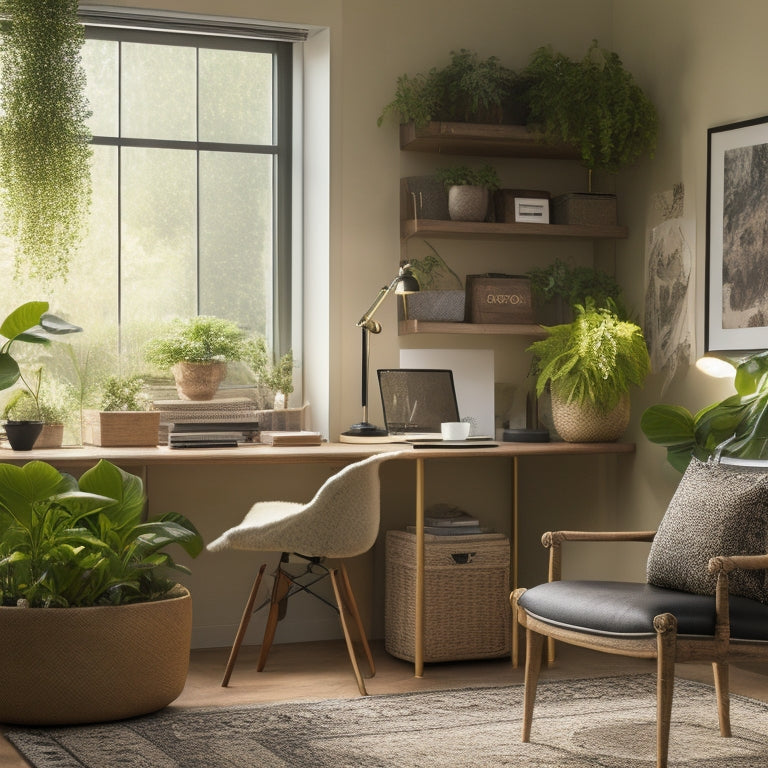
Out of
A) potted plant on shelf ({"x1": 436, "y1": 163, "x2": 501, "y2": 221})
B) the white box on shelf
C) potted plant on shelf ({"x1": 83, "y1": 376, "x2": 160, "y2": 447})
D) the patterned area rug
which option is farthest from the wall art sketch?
potted plant on shelf ({"x1": 83, "y1": 376, "x2": 160, "y2": 447})

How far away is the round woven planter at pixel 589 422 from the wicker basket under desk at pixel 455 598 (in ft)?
1.58

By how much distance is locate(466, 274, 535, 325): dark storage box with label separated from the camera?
4.67 m

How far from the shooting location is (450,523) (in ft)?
14.4

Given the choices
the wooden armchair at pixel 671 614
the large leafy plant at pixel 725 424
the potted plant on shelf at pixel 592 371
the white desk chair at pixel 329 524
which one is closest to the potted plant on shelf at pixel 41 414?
the white desk chair at pixel 329 524

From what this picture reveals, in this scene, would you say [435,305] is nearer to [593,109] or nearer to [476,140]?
[476,140]

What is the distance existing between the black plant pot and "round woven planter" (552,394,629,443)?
1.90 meters

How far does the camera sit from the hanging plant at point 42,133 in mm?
4297

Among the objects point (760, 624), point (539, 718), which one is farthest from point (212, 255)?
point (760, 624)

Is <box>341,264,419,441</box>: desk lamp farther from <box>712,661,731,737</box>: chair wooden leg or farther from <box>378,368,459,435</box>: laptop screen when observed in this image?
<box>712,661,731,737</box>: chair wooden leg

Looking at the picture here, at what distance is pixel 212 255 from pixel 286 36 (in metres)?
0.90

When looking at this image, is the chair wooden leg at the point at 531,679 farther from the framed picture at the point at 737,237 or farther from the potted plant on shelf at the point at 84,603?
the framed picture at the point at 737,237

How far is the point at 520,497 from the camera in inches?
196

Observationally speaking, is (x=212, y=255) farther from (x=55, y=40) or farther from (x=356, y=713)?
(x=356, y=713)

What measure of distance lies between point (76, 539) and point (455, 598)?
56.5 inches
